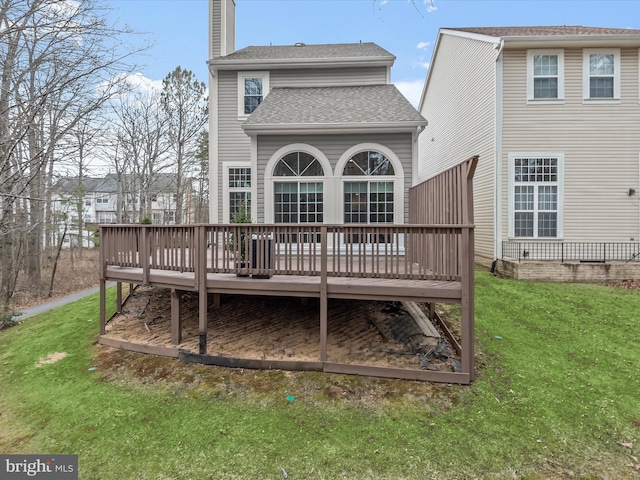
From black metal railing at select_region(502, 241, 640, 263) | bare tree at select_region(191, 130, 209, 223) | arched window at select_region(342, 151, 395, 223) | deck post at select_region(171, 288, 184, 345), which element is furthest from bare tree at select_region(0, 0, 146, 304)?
bare tree at select_region(191, 130, 209, 223)

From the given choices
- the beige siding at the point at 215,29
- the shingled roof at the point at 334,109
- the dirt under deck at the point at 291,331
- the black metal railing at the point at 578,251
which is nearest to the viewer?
the dirt under deck at the point at 291,331

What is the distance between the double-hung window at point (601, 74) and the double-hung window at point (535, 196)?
2294mm

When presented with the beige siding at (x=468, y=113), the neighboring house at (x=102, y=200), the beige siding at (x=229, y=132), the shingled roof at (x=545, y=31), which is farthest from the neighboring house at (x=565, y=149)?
the neighboring house at (x=102, y=200)

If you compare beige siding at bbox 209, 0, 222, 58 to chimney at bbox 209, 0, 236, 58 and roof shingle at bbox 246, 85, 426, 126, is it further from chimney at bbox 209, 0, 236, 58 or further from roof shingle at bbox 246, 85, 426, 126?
roof shingle at bbox 246, 85, 426, 126

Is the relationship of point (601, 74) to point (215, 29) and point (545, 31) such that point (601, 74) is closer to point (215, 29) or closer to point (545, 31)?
point (545, 31)

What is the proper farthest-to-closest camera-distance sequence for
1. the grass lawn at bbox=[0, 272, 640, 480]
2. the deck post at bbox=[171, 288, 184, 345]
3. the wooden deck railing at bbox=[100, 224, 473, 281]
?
the deck post at bbox=[171, 288, 184, 345]
the wooden deck railing at bbox=[100, 224, 473, 281]
the grass lawn at bbox=[0, 272, 640, 480]

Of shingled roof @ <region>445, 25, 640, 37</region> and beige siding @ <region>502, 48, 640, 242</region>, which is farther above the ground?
shingled roof @ <region>445, 25, 640, 37</region>

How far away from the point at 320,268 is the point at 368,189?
320cm

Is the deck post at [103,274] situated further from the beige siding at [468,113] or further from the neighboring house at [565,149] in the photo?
the beige siding at [468,113]

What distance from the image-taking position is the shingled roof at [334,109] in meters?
7.60

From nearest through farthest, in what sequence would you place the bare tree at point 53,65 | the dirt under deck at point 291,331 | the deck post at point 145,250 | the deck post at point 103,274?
the dirt under deck at point 291,331
the bare tree at point 53,65
the deck post at point 145,250
the deck post at point 103,274

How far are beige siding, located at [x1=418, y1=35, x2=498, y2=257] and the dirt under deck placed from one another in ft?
21.0

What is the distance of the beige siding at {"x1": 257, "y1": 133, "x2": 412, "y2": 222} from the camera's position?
7.74m

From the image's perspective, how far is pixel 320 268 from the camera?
5.38m
